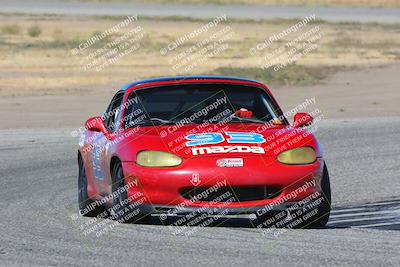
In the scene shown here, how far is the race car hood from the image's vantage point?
31.6 ft

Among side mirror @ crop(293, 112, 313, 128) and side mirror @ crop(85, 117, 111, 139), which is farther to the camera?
side mirror @ crop(85, 117, 111, 139)

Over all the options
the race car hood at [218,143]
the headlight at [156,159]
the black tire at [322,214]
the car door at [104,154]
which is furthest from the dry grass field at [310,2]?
the headlight at [156,159]

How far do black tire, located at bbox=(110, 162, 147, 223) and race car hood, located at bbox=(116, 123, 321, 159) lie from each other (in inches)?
9.0

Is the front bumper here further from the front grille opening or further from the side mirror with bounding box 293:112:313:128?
the side mirror with bounding box 293:112:313:128

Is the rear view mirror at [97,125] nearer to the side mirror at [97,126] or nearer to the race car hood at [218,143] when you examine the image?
the side mirror at [97,126]

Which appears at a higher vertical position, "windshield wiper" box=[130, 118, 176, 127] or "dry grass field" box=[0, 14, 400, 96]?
"windshield wiper" box=[130, 118, 176, 127]

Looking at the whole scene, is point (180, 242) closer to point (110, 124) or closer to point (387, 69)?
point (110, 124)

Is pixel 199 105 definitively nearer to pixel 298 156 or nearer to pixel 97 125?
pixel 97 125

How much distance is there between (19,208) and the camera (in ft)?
37.4

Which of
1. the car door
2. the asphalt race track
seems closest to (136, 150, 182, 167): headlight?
the asphalt race track

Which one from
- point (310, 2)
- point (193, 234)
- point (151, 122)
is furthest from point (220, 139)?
point (310, 2)

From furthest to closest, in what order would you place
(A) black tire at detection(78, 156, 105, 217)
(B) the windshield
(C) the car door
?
(A) black tire at detection(78, 156, 105, 217) → (B) the windshield → (C) the car door

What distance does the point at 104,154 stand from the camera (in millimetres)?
10500

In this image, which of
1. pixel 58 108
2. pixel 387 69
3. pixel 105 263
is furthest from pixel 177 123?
pixel 387 69
